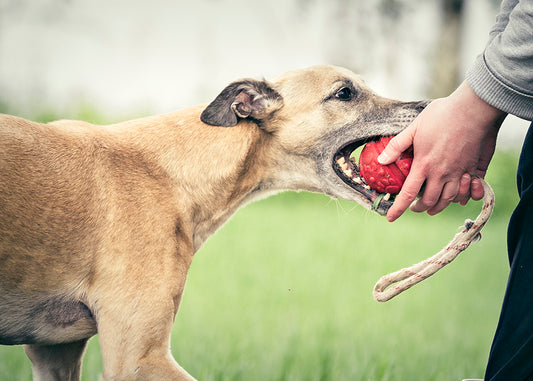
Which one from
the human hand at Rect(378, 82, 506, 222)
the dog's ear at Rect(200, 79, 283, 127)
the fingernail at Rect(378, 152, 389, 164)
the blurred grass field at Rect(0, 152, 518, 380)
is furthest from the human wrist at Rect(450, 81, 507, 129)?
the dog's ear at Rect(200, 79, 283, 127)

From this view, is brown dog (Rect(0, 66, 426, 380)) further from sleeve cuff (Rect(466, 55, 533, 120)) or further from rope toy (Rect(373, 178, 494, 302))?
sleeve cuff (Rect(466, 55, 533, 120))

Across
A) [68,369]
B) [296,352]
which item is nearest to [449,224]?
[296,352]

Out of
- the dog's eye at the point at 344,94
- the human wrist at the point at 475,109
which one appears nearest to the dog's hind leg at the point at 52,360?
the dog's eye at the point at 344,94

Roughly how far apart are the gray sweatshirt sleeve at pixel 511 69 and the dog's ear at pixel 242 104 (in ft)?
4.57

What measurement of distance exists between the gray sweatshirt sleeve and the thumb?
0.37 meters

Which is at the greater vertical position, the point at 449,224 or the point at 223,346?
the point at 223,346

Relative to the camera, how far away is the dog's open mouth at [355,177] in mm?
2816

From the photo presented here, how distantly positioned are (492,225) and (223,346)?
351 inches

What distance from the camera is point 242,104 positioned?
308 cm

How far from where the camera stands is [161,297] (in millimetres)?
2463

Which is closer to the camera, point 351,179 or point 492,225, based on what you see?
point 351,179

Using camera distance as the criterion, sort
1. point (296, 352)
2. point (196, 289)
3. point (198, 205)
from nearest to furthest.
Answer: point (198, 205) < point (296, 352) < point (196, 289)

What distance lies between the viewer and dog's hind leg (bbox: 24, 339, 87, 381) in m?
2.82

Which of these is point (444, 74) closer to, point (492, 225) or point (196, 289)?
point (492, 225)
